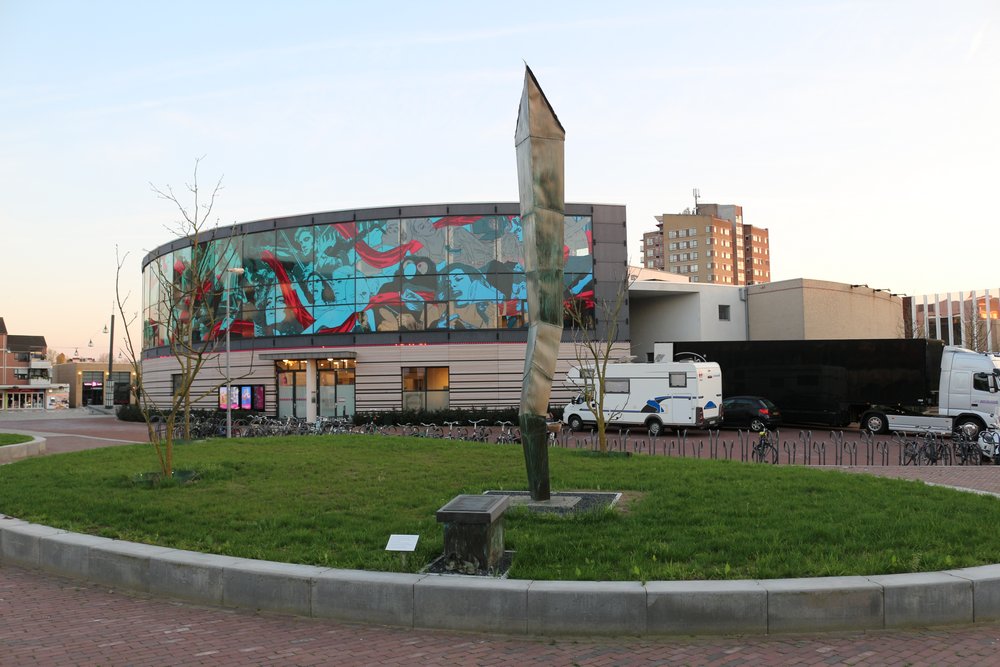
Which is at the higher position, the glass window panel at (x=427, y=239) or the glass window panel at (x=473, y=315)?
the glass window panel at (x=427, y=239)

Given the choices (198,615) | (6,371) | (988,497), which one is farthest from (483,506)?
(6,371)

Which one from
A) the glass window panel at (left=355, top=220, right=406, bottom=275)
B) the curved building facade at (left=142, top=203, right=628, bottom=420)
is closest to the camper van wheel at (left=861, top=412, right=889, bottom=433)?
the curved building facade at (left=142, top=203, right=628, bottom=420)

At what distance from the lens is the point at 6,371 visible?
103 m

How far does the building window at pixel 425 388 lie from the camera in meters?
39.3

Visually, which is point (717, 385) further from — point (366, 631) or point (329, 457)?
point (366, 631)

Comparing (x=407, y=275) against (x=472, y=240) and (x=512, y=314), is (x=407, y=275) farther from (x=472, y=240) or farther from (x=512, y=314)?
(x=512, y=314)

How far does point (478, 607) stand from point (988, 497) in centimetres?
834

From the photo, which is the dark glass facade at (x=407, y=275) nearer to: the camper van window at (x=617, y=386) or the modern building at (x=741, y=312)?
the modern building at (x=741, y=312)

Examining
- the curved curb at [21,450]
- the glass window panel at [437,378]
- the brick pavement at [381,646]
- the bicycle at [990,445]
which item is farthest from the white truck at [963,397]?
the curved curb at [21,450]

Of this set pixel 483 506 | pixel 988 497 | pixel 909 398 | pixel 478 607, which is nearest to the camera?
pixel 478 607

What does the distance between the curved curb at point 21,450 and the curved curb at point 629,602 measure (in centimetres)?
1597

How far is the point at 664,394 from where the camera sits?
27.8m

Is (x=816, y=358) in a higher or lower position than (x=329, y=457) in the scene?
higher

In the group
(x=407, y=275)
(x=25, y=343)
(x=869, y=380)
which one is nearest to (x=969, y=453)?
(x=869, y=380)
